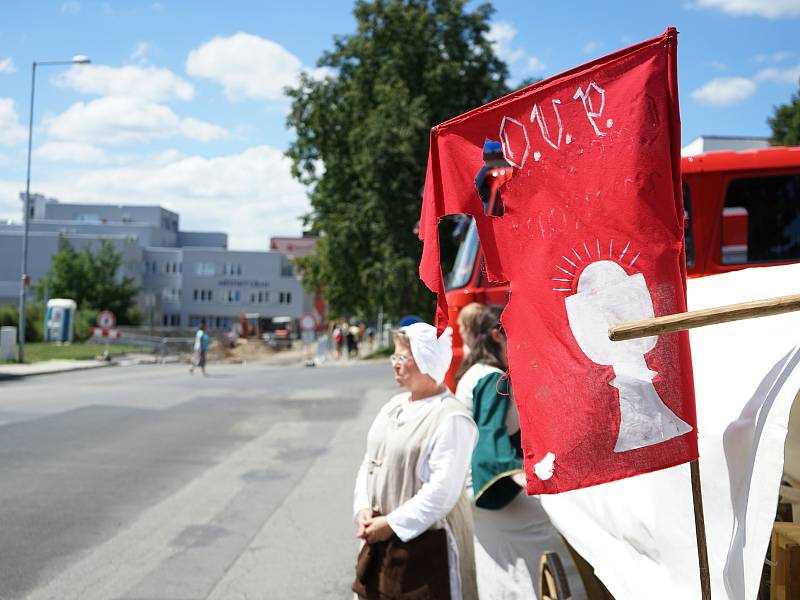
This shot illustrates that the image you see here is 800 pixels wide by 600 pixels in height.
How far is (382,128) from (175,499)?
22.6 m

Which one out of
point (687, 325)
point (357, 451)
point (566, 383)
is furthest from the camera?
point (357, 451)

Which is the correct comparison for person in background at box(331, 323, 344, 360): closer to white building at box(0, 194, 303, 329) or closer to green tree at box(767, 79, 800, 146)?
green tree at box(767, 79, 800, 146)

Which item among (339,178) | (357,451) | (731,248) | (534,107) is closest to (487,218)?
(534,107)

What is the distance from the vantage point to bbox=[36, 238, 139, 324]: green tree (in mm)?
68688

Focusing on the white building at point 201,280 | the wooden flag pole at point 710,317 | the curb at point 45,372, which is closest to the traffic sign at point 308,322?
the curb at point 45,372

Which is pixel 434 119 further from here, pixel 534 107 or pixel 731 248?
pixel 534 107

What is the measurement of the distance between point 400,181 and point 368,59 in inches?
240

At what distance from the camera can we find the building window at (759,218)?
539 cm

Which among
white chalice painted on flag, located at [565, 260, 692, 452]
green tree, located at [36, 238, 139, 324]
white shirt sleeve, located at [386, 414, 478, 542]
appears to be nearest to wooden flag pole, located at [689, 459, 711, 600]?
white chalice painted on flag, located at [565, 260, 692, 452]

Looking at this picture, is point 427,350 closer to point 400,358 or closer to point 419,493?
point 400,358

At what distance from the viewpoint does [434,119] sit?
→ 3198 cm

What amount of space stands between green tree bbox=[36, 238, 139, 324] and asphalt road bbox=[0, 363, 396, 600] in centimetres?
5611

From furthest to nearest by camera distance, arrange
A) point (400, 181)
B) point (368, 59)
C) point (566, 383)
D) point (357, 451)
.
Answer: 1. point (368, 59)
2. point (400, 181)
3. point (357, 451)
4. point (566, 383)

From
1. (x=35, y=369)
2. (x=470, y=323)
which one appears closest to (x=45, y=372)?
(x=35, y=369)
